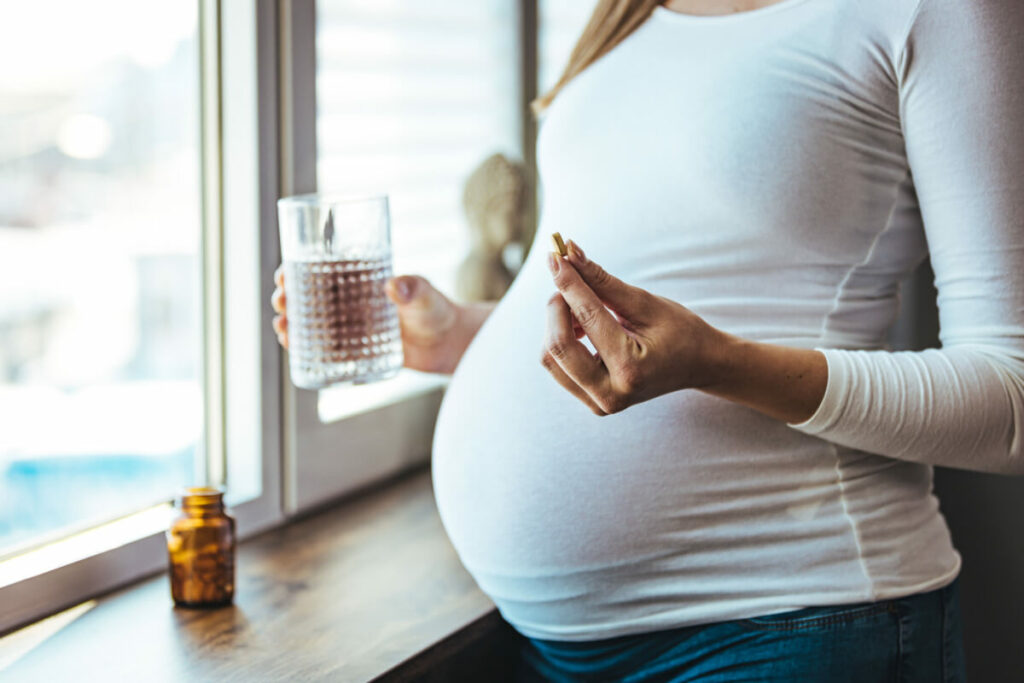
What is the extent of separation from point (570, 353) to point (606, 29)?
0.47 m

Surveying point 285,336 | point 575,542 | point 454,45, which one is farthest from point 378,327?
point 454,45

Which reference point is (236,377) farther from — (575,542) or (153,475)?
(575,542)

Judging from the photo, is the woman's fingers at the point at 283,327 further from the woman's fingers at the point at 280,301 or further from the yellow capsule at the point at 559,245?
the yellow capsule at the point at 559,245

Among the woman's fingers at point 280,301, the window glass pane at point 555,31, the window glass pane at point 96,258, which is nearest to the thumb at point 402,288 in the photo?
the woman's fingers at point 280,301

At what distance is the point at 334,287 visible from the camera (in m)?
0.97

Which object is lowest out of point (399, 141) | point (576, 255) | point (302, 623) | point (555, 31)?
point (302, 623)

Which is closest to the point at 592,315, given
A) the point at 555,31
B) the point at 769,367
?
the point at 769,367

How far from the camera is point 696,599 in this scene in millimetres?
878

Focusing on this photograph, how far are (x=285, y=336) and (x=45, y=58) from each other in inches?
17.6

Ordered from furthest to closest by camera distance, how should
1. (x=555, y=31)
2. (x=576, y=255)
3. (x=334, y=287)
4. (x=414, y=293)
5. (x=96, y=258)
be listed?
(x=555, y=31) < (x=96, y=258) < (x=414, y=293) < (x=334, y=287) < (x=576, y=255)

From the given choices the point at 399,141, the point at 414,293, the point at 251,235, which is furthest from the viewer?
the point at 399,141

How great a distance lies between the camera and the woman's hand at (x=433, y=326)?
43.5 inches

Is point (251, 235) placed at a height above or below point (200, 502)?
above

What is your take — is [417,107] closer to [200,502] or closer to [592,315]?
[200,502]
